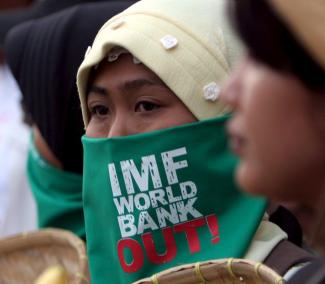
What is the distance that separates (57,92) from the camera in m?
3.08

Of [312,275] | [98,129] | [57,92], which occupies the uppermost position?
[312,275]

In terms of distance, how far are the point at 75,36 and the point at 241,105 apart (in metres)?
1.84

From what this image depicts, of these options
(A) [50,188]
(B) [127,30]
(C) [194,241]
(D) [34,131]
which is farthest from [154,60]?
(D) [34,131]

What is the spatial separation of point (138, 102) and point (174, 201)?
0.26m

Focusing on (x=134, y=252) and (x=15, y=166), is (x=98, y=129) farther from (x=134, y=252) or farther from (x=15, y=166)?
(x=15, y=166)

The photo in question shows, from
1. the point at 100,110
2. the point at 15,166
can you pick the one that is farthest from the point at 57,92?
the point at 15,166

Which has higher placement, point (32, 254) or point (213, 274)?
point (213, 274)

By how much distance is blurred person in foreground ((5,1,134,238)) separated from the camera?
3.05 m

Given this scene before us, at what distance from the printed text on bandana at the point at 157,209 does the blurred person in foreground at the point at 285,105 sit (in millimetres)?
844

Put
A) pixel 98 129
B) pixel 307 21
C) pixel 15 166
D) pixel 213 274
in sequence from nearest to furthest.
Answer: pixel 307 21 < pixel 213 274 < pixel 98 129 < pixel 15 166

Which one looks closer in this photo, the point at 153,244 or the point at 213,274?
the point at 213,274

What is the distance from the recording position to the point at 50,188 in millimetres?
3258

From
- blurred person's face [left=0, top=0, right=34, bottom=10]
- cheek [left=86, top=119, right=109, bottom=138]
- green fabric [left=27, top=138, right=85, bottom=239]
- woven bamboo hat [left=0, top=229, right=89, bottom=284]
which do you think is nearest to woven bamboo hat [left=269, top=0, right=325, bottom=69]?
cheek [left=86, top=119, right=109, bottom=138]

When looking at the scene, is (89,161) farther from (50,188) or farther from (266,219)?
(50,188)
